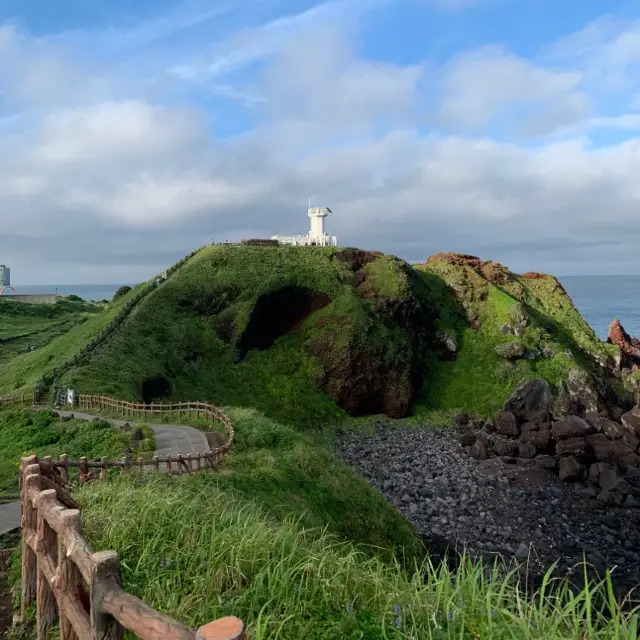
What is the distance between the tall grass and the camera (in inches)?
224

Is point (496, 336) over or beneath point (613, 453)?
over

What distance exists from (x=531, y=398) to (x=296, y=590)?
47.8m

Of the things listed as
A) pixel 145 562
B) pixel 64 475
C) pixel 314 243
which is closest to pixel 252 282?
pixel 314 243

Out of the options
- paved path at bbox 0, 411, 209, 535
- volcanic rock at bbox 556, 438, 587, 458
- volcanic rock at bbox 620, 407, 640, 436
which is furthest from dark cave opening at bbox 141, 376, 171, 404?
volcanic rock at bbox 620, 407, 640, 436

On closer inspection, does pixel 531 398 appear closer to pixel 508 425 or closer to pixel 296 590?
pixel 508 425

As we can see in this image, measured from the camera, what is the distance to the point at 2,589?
940 centimetres

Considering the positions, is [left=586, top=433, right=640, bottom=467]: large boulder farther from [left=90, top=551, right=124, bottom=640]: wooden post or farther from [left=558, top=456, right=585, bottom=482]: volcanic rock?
[left=90, top=551, right=124, bottom=640]: wooden post

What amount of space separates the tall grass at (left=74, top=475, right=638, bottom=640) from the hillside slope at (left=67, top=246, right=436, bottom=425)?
106ft

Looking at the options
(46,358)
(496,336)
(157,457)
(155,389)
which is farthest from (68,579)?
(496,336)

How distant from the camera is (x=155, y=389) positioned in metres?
41.0

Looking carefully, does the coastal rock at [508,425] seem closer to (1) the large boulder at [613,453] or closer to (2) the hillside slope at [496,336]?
(2) the hillside slope at [496,336]

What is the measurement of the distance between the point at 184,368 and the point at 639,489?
34850 mm

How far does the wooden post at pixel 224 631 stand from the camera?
3625 mm

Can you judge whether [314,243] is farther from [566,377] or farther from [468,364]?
[566,377]
